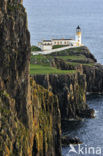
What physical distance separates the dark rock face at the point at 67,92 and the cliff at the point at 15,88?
6434cm

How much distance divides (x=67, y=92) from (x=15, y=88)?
81370 millimetres

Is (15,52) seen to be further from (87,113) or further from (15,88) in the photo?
(87,113)

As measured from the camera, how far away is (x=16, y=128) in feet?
287

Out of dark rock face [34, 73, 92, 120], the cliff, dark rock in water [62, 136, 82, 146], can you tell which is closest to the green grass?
dark rock face [34, 73, 92, 120]

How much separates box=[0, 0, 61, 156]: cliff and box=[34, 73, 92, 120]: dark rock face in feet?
211

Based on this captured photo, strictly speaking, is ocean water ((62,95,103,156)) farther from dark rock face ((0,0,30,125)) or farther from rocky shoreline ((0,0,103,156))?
dark rock face ((0,0,30,125))

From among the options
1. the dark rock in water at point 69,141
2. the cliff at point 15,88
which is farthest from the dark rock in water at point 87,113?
the cliff at point 15,88

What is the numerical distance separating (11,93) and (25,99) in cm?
369

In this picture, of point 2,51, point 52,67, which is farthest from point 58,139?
point 52,67

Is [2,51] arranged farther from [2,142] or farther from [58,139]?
[58,139]

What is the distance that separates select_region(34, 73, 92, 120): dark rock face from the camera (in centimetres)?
16962

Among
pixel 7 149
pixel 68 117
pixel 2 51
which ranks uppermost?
pixel 2 51

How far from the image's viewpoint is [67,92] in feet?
569

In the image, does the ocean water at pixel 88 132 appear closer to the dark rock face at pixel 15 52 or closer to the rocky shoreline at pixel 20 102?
the rocky shoreline at pixel 20 102
